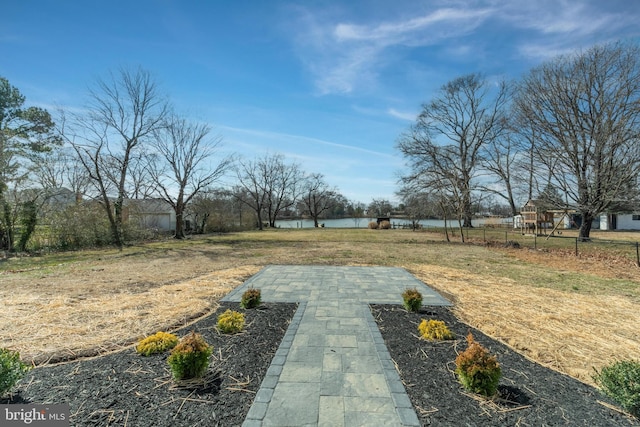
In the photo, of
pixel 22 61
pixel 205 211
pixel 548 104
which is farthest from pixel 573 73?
pixel 205 211

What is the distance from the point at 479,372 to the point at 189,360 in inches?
89.5

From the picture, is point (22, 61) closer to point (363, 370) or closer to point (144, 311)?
point (144, 311)

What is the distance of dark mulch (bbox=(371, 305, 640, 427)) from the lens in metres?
1.94

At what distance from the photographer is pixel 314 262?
8.89m

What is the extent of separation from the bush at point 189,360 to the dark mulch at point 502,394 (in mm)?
1687

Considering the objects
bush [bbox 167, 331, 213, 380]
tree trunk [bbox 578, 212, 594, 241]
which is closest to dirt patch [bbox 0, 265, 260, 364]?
bush [bbox 167, 331, 213, 380]

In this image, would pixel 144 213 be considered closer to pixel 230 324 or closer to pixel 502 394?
pixel 230 324

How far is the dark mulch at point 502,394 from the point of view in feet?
6.35

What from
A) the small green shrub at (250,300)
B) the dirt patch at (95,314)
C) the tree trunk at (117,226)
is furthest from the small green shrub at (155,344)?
the tree trunk at (117,226)

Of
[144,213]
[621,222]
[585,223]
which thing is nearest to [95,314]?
[144,213]

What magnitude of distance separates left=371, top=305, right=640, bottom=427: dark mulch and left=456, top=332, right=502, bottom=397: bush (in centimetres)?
7

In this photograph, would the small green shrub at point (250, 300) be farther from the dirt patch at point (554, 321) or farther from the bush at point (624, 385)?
the bush at point (624, 385)

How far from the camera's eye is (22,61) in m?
6.63

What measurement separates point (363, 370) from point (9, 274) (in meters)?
9.27
